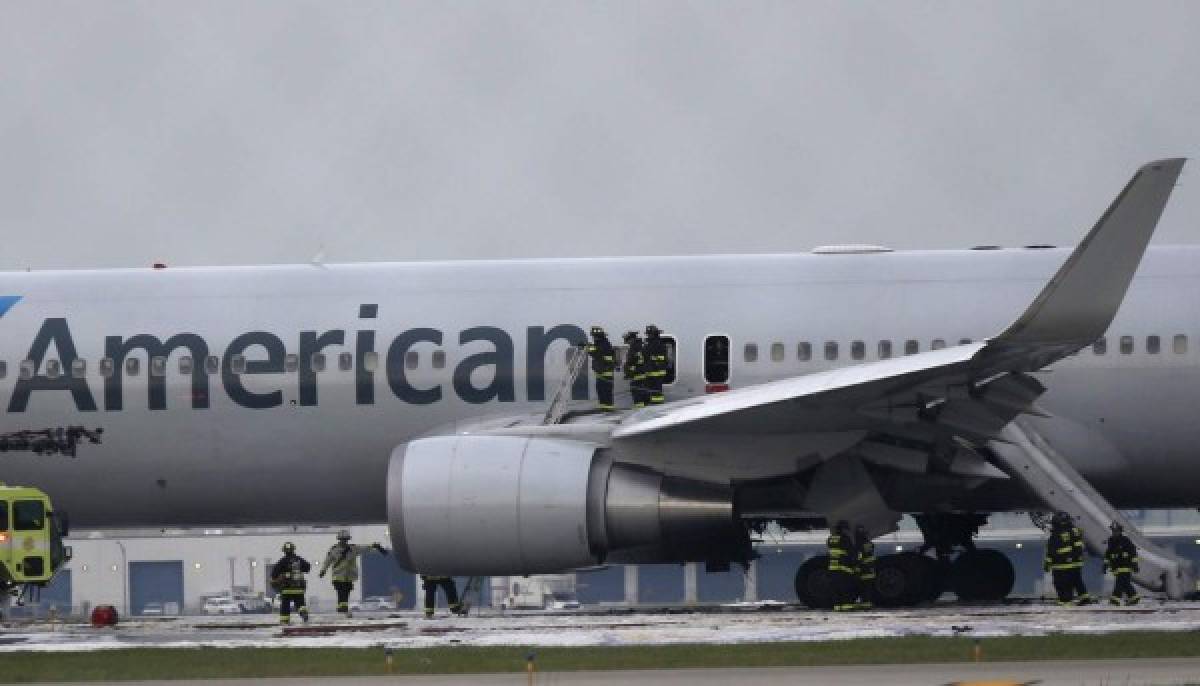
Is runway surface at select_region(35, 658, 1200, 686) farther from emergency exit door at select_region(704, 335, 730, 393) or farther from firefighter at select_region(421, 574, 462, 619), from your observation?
emergency exit door at select_region(704, 335, 730, 393)

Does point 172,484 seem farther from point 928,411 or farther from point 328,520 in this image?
point 928,411

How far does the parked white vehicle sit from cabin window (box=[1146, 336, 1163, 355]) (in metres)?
30.8

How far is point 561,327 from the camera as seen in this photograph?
3152 centimetres

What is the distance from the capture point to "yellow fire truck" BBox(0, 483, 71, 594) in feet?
99.7

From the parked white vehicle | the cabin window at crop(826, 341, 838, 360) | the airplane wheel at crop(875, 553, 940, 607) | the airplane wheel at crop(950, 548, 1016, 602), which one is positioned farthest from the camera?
the parked white vehicle

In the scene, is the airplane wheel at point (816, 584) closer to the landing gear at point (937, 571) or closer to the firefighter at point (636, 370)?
the landing gear at point (937, 571)

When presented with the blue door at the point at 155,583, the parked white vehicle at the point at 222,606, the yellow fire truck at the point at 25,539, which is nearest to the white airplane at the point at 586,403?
the yellow fire truck at the point at 25,539

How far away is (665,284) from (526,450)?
453 centimetres

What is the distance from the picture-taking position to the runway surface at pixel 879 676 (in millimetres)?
19344

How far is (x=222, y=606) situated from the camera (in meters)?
57.9

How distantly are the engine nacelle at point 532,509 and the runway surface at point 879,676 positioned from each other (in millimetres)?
6325

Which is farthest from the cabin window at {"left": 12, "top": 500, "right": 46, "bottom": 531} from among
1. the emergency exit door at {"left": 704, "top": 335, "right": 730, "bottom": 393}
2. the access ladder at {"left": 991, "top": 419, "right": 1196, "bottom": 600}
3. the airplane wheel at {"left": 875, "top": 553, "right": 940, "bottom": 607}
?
the access ladder at {"left": 991, "top": 419, "right": 1196, "bottom": 600}

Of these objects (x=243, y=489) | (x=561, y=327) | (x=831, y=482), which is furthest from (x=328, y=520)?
(x=831, y=482)

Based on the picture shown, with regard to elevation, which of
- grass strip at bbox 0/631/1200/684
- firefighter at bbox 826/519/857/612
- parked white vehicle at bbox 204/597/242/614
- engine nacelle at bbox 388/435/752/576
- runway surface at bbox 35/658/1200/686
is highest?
engine nacelle at bbox 388/435/752/576
